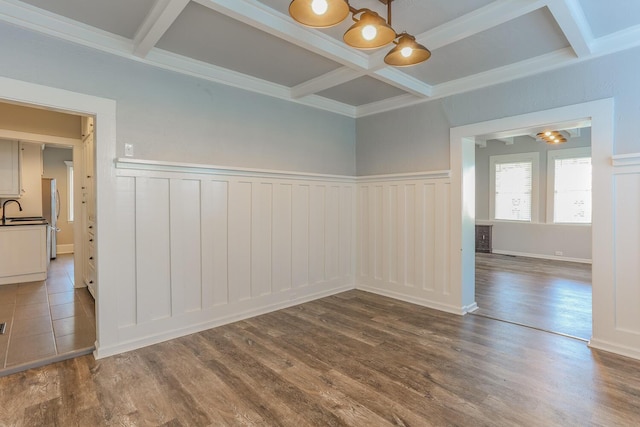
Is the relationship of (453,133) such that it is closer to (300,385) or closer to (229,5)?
(229,5)

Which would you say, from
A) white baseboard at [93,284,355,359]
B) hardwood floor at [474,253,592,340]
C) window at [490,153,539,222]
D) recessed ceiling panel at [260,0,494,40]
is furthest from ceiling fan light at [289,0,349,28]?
window at [490,153,539,222]

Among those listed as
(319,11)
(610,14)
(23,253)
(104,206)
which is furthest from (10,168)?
(610,14)

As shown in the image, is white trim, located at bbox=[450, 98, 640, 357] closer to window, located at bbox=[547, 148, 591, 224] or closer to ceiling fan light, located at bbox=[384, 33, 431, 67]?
ceiling fan light, located at bbox=[384, 33, 431, 67]

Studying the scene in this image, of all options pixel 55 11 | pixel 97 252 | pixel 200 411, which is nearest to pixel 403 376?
pixel 200 411

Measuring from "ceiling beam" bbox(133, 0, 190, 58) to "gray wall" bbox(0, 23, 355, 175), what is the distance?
0.84 feet

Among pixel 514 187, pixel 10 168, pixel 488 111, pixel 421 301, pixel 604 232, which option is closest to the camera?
pixel 604 232

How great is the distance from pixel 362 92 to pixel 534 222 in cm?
553

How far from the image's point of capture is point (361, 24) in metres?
2.00

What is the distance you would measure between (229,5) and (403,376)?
2832 millimetres

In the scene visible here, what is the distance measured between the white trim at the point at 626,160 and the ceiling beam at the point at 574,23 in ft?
3.03

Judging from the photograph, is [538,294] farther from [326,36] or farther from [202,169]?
[202,169]

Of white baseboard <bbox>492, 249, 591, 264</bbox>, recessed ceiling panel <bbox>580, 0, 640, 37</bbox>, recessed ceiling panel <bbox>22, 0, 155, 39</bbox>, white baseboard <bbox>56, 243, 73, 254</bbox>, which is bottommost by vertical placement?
white baseboard <bbox>492, 249, 591, 264</bbox>

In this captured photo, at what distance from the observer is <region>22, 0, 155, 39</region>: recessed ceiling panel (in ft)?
7.54

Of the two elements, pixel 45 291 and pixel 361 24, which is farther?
pixel 45 291
